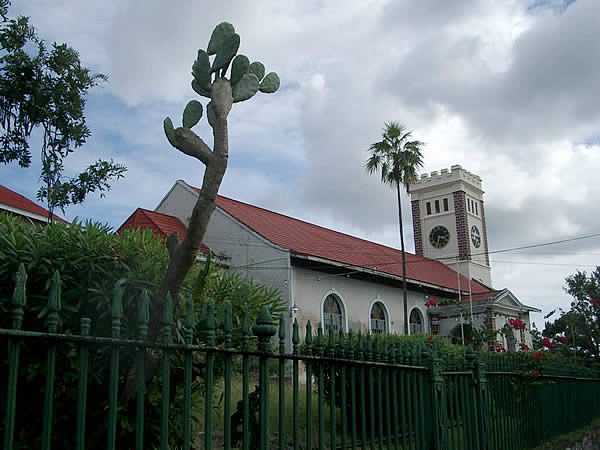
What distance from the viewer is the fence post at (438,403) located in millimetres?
5281

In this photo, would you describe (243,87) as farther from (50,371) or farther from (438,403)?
(438,403)

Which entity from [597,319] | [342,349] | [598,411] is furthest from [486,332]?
[597,319]

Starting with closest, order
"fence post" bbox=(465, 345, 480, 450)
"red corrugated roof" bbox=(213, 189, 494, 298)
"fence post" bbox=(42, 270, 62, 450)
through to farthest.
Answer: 1. "fence post" bbox=(42, 270, 62, 450)
2. "fence post" bbox=(465, 345, 480, 450)
3. "red corrugated roof" bbox=(213, 189, 494, 298)

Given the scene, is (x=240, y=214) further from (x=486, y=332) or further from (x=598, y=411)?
(x=598, y=411)

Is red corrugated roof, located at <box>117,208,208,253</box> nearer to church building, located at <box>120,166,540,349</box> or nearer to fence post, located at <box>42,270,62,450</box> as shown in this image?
church building, located at <box>120,166,540,349</box>

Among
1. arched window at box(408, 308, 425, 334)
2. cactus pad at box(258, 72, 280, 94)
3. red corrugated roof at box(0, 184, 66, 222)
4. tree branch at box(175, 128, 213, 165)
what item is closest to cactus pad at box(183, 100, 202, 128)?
tree branch at box(175, 128, 213, 165)

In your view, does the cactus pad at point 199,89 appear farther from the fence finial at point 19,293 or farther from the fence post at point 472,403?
the fence post at point 472,403

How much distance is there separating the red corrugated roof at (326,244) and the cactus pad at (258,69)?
606 inches

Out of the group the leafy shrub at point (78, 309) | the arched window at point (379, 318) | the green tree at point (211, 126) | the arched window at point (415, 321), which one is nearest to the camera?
the green tree at point (211, 126)

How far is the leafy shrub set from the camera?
420 cm

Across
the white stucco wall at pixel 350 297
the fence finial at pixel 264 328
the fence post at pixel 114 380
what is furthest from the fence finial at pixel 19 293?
the white stucco wall at pixel 350 297

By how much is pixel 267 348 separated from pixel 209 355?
521mm

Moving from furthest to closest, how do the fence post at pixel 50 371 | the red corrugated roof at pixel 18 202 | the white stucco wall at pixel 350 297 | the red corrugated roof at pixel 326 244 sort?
the red corrugated roof at pixel 326 244
the white stucco wall at pixel 350 297
the red corrugated roof at pixel 18 202
the fence post at pixel 50 371

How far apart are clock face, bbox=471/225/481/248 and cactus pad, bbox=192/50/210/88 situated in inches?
1370
